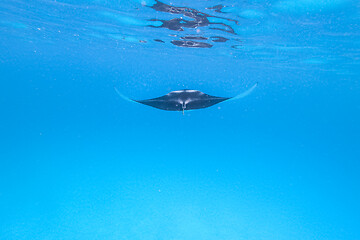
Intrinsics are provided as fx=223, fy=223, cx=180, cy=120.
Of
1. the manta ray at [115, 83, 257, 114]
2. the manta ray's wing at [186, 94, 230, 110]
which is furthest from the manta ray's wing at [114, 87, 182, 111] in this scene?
the manta ray's wing at [186, 94, 230, 110]

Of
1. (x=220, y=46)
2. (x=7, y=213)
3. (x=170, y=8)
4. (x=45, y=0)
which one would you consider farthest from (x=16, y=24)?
(x=7, y=213)

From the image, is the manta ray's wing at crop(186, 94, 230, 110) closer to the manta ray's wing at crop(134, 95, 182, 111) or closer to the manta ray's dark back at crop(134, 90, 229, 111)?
the manta ray's dark back at crop(134, 90, 229, 111)

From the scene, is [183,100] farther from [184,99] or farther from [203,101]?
[203,101]

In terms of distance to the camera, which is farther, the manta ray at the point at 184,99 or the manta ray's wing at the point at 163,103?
the manta ray's wing at the point at 163,103

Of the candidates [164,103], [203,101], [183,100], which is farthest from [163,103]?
[203,101]

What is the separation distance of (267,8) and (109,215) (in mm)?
21610

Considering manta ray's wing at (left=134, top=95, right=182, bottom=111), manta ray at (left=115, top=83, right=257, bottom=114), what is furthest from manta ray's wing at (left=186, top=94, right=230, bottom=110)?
manta ray's wing at (left=134, top=95, right=182, bottom=111)

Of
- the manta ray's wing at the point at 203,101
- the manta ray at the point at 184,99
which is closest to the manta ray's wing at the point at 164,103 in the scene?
the manta ray at the point at 184,99

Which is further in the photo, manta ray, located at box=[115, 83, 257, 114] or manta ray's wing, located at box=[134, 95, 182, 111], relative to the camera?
manta ray's wing, located at box=[134, 95, 182, 111]

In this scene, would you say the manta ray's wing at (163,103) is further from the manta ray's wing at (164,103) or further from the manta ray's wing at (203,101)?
the manta ray's wing at (203,101)

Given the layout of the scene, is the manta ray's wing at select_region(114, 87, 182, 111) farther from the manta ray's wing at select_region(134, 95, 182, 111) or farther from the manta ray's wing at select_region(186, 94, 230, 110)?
the manta ray's wing at select_region(186, 94, 230, 110)

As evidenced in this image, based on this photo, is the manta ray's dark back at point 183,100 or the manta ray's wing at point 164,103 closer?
the manta ray's dark back at point 183,100

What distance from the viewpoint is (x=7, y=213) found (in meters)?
22.8

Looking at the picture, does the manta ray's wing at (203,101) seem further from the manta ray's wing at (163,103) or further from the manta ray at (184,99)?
the manta ray's wing at (163,103)
